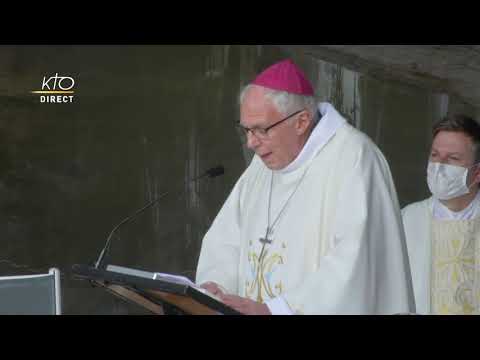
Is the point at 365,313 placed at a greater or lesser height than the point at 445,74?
lesser

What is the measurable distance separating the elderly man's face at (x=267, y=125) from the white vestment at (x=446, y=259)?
1033 mm

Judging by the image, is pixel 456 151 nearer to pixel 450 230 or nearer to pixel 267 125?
pixel 450 230

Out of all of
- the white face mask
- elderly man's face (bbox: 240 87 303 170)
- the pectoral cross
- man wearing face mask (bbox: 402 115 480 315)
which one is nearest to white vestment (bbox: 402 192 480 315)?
man wearing face mask (bbox: 402 115 480 315)

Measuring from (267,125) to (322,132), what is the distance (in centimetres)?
27

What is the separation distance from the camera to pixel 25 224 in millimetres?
5926

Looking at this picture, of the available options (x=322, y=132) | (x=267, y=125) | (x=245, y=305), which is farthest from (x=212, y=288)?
(x=322, y=132)

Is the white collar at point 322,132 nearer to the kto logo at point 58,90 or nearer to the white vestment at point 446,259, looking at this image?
the white vestment at point 446,259

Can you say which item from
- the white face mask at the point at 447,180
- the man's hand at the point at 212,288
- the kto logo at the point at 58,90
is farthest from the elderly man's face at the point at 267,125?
the kto logo at the point at 58,90

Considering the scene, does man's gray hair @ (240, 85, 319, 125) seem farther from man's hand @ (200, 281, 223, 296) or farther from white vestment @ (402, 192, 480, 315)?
white vestment @ (402, 192, 480, 315)

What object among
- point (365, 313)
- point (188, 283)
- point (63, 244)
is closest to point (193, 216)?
point (63, 244)

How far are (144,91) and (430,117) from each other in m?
1.67

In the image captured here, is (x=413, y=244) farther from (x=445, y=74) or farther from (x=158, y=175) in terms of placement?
(x=158, y=175)
